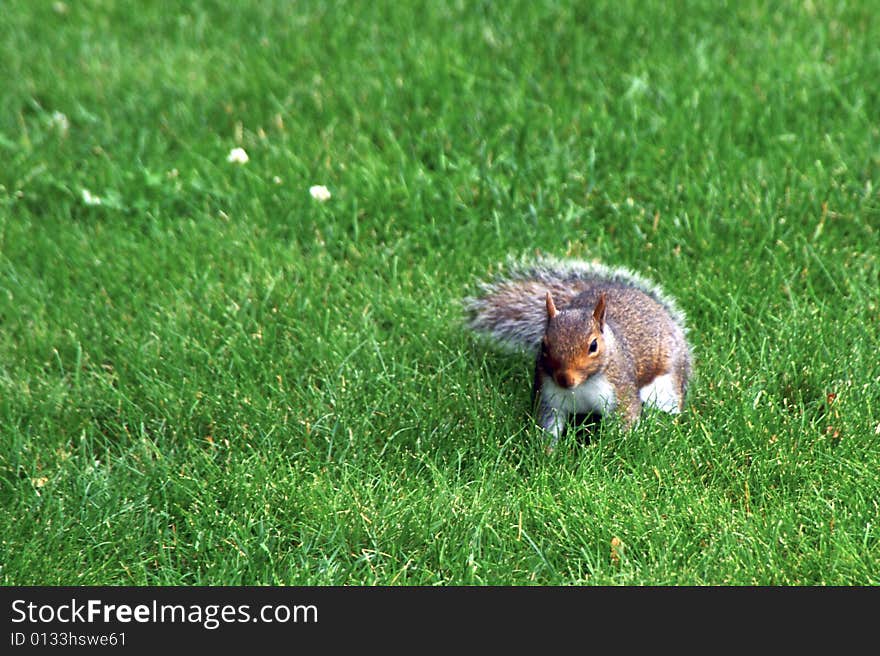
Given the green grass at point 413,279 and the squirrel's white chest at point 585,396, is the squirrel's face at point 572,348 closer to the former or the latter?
the squirrel's white chest at point 585,396

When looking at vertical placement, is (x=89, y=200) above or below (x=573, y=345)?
below

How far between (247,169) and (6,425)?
1.61m

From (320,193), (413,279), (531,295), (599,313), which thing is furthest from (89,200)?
(599,313)

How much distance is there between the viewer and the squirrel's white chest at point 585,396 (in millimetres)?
3389

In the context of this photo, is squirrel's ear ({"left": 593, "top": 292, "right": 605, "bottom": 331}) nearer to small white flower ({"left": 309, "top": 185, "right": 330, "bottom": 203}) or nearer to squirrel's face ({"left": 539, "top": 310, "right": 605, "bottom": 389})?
squirrel's face ({"left": 539, "top": 310, "right": 605, "bottom": 389})

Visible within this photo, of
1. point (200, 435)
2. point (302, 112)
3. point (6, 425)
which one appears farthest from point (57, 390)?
point (302, 112)

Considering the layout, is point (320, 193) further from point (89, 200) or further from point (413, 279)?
point (89, 200)

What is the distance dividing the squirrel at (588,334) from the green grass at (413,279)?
0.33 feet

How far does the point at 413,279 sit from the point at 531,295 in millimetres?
603

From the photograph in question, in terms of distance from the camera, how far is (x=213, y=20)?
19.7 feet

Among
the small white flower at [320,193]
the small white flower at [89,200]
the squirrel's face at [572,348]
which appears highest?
the squirrel's face at [572,348]

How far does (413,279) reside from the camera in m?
4.28

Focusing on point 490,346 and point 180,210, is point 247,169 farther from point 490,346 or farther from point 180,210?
point 490,346

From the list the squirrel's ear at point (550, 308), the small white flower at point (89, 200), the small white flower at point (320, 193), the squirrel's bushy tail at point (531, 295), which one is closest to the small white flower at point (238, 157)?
the small white flower at point (320, 193)
